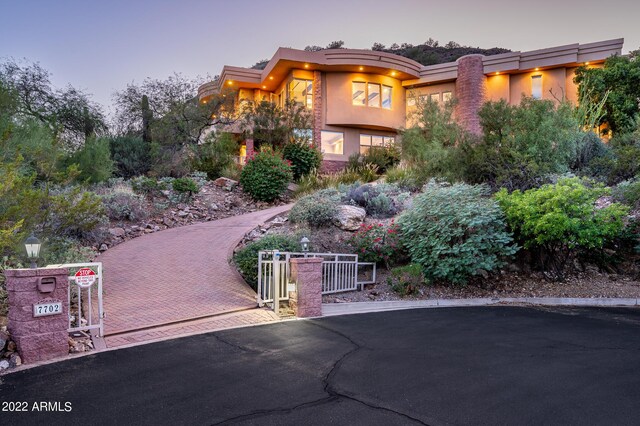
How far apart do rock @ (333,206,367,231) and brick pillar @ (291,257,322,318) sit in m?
4.84

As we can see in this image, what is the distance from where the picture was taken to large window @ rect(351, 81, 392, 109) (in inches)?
1124

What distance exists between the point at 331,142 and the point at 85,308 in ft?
73.2

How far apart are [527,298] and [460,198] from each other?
309cm

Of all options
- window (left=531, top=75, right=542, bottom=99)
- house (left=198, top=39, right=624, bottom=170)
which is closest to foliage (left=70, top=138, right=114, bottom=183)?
house (left=198, top=39, right=624, bottom=170)

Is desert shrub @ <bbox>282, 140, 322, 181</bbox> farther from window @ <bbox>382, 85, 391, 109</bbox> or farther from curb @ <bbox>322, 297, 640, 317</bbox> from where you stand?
curb @ <bbox>322, 297, 640, 317</bbox>

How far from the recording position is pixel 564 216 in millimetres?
10352

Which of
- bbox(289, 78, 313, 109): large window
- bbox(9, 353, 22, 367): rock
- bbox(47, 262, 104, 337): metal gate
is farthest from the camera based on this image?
bbox(289, 78, 313, 109): large window

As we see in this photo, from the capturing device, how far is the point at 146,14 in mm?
23000

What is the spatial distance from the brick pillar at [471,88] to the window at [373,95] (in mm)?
5566

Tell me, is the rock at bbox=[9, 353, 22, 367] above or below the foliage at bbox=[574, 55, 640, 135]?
below

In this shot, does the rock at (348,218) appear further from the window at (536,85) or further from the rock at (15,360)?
the window at (536,85)

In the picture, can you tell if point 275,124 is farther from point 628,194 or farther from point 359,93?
A: point 628,194

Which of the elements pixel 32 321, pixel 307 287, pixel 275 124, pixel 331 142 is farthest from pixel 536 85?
pixel 32 321

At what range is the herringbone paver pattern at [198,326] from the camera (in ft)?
21.8
